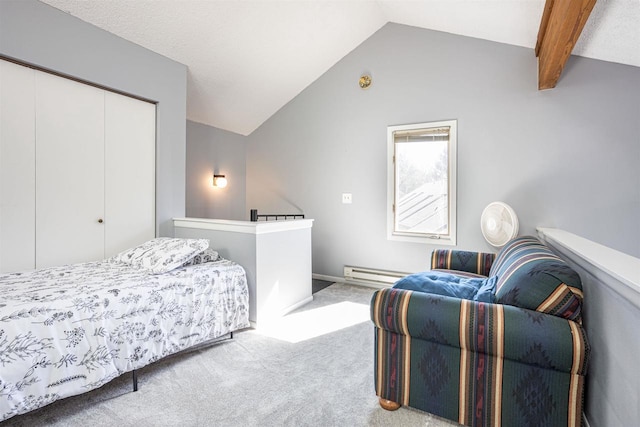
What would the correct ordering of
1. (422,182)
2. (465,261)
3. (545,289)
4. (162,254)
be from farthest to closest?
1. (422,182)
2. (465,261)
3. (162,254)
4. (545,289)

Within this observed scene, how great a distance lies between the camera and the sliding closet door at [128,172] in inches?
107

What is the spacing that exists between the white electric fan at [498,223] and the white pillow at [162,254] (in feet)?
8.41

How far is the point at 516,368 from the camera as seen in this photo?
130 centimetres

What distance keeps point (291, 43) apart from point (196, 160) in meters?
1.87

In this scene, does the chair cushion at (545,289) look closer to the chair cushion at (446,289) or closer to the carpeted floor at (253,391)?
the chair cushion at (446,289)

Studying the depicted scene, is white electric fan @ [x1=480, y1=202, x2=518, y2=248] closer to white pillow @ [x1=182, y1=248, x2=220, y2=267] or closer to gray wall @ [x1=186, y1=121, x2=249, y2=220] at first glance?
white pillow @ [x1=182, y1=248, x2=220, y2=267]

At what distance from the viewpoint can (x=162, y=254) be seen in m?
2.30

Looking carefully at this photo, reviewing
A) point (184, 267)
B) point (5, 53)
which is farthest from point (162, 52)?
point (184, 267)

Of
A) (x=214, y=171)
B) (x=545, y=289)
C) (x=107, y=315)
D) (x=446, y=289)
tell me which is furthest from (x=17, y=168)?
(x=545, y=289)

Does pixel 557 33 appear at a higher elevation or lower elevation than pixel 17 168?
higher

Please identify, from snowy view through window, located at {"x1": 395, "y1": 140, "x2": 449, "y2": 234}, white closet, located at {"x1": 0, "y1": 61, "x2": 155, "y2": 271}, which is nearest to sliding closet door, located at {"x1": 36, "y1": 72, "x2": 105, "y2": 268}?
white closet, located at {"x1": 0, "y1": 61, "x2": 155, "y2": 271}

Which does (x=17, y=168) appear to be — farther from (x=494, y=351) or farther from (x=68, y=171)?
(x=494, y=351)

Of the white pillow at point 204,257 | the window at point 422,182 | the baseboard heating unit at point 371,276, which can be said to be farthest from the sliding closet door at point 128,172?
the window at point 422,182

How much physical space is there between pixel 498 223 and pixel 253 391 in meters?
2.53
